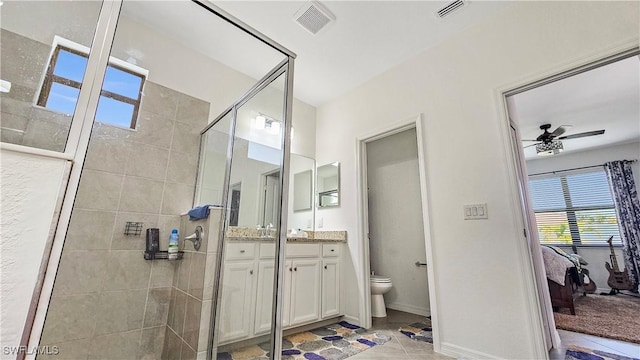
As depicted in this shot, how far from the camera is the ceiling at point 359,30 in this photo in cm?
205

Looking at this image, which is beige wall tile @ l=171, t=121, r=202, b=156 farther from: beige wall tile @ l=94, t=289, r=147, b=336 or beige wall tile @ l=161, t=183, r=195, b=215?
beige wall tile @ l=94, t=289, r=147, b=336

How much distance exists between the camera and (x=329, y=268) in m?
2.63

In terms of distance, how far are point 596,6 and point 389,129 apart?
1.57 meters

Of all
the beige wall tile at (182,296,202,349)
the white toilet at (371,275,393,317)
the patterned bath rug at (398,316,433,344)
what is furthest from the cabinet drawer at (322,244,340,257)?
the beige wall tile at (182,296,202,349)

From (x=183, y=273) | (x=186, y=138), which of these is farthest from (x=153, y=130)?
(x=183, y=273)

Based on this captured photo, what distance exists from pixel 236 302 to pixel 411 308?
231 cm

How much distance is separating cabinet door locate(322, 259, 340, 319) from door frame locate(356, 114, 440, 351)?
24 centimetres

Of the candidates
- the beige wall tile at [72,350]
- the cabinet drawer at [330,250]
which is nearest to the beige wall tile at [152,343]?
the beige wall tile at [72,350]

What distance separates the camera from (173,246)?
2035 millimetres

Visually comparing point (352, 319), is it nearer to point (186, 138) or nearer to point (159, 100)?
point (186, 138)

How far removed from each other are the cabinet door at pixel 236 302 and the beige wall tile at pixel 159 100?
4.80 feet

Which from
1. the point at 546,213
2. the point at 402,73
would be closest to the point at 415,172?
the point at 402,73

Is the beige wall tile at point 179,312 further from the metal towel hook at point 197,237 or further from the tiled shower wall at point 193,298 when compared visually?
the metal towel hook at point 197,237

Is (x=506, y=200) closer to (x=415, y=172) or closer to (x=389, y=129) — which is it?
(x=389, y=129)
